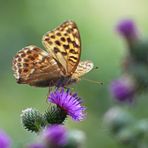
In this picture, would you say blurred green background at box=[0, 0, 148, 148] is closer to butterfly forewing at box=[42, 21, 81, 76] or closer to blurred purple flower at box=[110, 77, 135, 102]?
butterfly forewing at box=[42, 21, 81, 76]

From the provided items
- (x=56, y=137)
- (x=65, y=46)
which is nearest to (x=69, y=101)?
(x=65, y=46)

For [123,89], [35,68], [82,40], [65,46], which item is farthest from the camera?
[82,40]

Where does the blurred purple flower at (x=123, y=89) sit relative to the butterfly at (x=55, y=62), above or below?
below

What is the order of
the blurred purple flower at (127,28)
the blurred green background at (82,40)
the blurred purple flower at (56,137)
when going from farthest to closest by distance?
the blurred green background at (82,40)
the blurred purple flower at (127,28)
the blurred purple flower at (56,137)

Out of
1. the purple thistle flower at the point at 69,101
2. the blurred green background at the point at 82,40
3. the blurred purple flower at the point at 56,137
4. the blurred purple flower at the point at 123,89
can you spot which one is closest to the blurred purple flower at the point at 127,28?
the blurred purple flower at the point at 123,89

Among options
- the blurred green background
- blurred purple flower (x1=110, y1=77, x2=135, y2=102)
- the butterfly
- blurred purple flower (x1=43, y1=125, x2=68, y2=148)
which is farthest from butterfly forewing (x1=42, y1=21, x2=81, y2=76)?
the blurred green background

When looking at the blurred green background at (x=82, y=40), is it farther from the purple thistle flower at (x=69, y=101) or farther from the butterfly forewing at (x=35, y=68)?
the purple thistle flower at (x=69, y=101)

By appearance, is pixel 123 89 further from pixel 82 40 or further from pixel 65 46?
pixel 82 40
